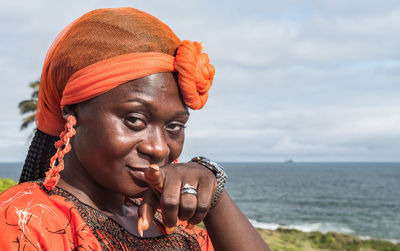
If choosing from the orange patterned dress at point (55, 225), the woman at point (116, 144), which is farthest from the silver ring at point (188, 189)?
the orange patterned dress at point (55, 225)

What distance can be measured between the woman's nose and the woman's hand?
237mm

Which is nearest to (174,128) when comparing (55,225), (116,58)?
(116,58)

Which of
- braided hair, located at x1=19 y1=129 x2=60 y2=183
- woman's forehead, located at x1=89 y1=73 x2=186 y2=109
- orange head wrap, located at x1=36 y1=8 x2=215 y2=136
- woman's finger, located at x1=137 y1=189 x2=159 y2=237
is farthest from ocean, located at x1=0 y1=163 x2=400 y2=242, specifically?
woman's finger, located at x1=137 y1=189 x2=159 y2=237

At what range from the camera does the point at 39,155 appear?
308 centimetres

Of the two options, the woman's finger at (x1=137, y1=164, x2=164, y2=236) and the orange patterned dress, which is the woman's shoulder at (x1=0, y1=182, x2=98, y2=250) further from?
the woman's finger at (x1=137, y1=164, x2=164, y2=236)

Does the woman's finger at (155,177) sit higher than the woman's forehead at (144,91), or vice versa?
the woman's forehead at (144,91)

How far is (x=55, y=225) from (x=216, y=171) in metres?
0.89

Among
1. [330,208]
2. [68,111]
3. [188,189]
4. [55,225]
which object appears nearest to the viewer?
[188,189]

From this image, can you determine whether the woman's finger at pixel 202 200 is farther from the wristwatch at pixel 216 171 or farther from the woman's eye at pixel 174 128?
the woman's eye at pixel 174 128

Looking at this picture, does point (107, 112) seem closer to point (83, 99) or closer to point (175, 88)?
point (83, 99)

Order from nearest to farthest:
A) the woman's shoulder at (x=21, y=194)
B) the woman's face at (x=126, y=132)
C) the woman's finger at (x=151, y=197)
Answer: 1. the woman's finger at (x=151, y=197)
2. the woman's shoulder at (x=21, y=194)
3. the woman's face at (x=126, y=132)


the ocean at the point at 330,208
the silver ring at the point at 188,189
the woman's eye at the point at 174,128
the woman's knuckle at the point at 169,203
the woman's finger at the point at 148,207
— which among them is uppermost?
the woman's eye at the point at 174,128

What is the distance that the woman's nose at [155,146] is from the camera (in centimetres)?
243

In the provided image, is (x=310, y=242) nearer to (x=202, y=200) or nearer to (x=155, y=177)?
(x=202, y=200)
